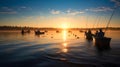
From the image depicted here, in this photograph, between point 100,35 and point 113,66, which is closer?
point 113,66

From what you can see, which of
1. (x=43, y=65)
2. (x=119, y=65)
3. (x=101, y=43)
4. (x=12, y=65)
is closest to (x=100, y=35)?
(x=101, y=43)

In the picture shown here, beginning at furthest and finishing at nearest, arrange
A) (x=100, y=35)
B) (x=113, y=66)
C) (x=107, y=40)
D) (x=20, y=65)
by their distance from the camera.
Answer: (x=100, y=35) < (x=107, y=40) < (x=20, y=65) < (x=113, y=66)

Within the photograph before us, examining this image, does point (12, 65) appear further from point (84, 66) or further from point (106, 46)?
point (106, 46)

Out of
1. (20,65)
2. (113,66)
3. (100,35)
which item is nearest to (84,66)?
(113,66)

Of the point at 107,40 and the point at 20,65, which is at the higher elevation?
the point at 107,40

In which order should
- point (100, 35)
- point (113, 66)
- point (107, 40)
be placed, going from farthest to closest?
point (100, 35)
point (107, 40)
point (113, 66)

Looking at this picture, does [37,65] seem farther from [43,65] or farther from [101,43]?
[101,43]

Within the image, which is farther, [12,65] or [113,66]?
[12,65]

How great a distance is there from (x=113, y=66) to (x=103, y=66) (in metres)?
1.02

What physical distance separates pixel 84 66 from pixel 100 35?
17208mm

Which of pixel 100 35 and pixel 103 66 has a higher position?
pixel 100 35

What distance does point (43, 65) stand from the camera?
16.5 m

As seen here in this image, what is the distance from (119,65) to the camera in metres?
15.5

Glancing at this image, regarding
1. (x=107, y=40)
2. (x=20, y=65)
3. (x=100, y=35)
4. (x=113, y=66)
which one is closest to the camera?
(x=113, y=66)
